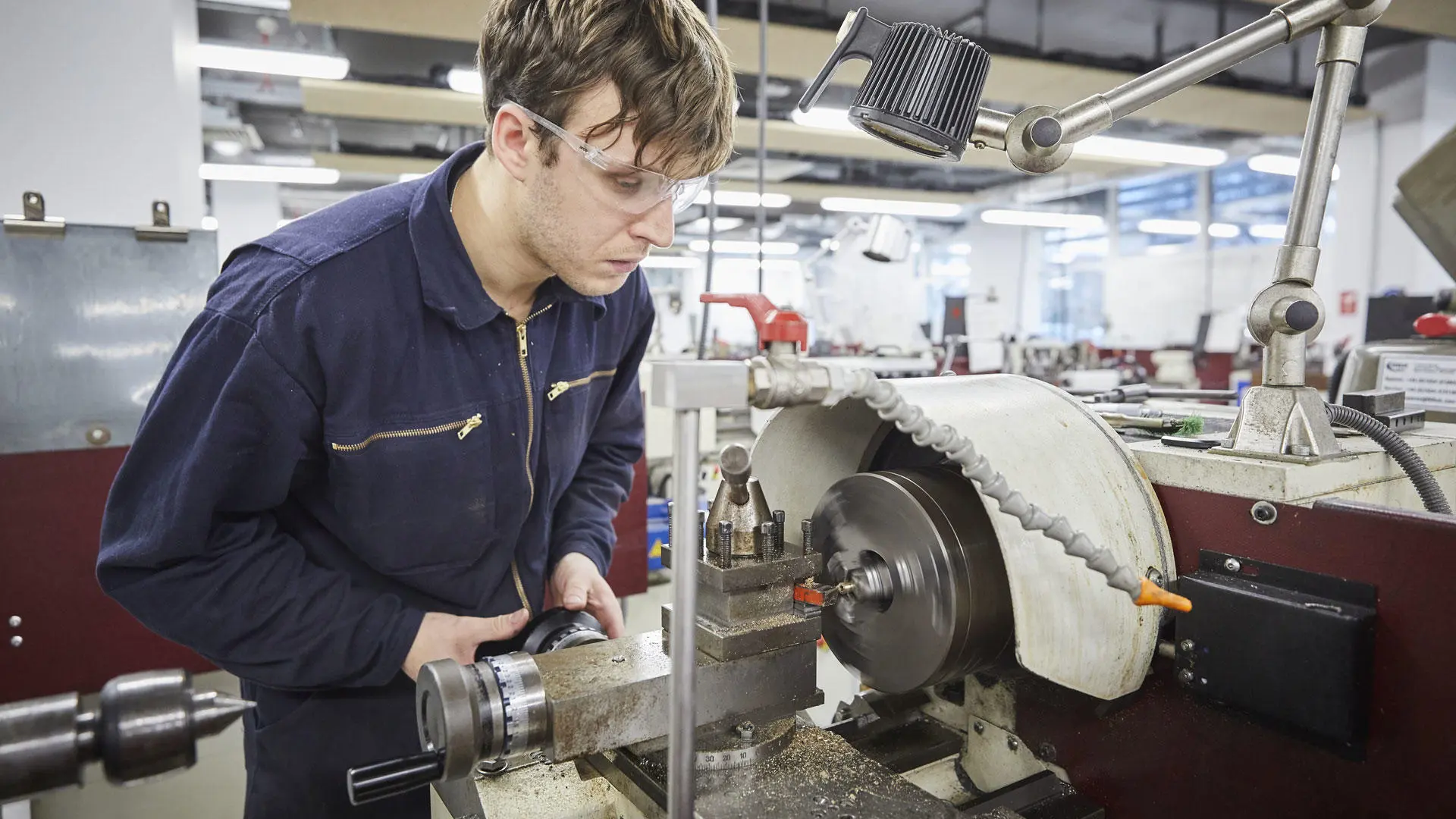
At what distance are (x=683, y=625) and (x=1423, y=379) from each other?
56.4 inches

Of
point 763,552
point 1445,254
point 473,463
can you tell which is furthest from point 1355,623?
point 1445,254

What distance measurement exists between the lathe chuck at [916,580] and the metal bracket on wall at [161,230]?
76.0 inches

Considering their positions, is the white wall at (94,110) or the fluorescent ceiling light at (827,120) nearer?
the white wall at (94,110)

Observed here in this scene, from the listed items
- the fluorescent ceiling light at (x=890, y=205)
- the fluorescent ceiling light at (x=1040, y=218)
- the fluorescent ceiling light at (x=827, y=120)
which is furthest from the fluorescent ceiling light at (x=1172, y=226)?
the fluorescent ceiling light at (x=827, y=120)

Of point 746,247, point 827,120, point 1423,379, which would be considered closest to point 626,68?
point 1423,379

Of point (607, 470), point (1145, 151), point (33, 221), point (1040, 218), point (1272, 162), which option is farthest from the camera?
point (1040, 218)

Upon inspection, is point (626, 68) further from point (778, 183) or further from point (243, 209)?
point (243, 209)

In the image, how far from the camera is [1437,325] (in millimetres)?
1473

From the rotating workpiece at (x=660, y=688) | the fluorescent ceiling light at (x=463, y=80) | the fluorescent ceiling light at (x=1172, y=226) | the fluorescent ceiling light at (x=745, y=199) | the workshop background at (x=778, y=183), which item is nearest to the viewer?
the rotating workpiece at (x=660, y=688)

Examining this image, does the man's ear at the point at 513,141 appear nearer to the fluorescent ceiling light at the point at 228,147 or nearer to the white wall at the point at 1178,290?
the white wall at the point at 1178,290

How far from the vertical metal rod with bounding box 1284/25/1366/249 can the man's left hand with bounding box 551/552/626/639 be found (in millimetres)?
942

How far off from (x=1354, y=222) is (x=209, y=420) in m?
7.65

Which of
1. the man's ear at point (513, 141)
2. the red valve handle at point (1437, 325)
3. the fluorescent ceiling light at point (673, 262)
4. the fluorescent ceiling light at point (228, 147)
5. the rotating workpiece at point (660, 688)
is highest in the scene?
the fluorescent ceiling light at point (228, 147)

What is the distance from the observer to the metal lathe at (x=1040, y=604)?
0.55 metres
